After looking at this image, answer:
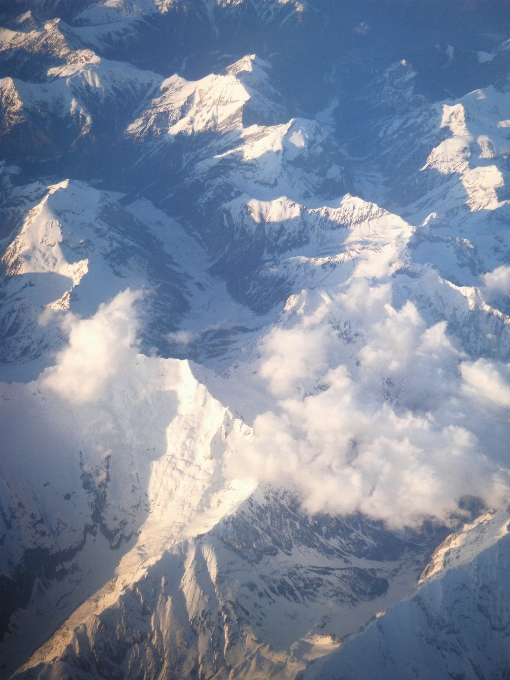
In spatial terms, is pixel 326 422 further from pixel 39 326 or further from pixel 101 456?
pixel 39 326

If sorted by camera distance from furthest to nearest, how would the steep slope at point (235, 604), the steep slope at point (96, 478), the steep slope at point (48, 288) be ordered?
the steep slope at point (48, 288)
the steep slope at point (96, 478)
the steep slope at point (235, 604)

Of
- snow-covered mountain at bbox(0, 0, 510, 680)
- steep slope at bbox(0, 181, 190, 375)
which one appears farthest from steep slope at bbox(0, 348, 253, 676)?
steep slope at bbox(0, 181, 190, 375)

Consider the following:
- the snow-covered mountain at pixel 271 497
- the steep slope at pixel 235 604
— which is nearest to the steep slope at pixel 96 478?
the snow-covered mountain at pixel 271 497

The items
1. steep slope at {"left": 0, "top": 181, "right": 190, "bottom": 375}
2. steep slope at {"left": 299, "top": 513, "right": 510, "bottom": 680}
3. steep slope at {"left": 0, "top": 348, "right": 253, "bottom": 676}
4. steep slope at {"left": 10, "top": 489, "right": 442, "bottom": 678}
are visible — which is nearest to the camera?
steep slope at {"left": 299, "top": 513, "right": 510, "bottom": 680}

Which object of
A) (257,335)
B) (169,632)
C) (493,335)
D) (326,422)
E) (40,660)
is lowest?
(493,335)

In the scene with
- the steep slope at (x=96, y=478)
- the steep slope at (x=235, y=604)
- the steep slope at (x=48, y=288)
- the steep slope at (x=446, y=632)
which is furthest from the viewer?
the steep slope at (x=48, y=288)

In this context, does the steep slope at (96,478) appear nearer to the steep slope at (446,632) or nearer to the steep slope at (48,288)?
the steep slope at (446,632)

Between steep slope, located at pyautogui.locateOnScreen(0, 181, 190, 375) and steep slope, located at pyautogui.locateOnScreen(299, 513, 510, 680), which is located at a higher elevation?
steep slope, located at pyautogui.locateOnScreen(0, 181, 190, 375)

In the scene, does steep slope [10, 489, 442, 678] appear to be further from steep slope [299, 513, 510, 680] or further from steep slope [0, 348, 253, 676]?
steep slope [299, 513, 510, 680]

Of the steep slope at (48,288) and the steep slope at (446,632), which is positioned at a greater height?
the steep slope at (48,288)

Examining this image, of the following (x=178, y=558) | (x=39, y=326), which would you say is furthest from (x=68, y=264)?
(x=178, y=558)

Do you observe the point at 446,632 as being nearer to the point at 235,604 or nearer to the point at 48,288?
the point at 235,604
